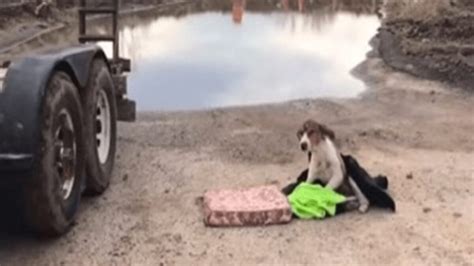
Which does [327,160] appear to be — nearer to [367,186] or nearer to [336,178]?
[336,178]

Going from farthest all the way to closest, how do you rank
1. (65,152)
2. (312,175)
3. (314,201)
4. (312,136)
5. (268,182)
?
(268,182)
(312,175)
(312,136)
(314,201)
(65,152)

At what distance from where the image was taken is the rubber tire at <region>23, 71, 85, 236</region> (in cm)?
511

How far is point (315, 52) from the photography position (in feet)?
63.9

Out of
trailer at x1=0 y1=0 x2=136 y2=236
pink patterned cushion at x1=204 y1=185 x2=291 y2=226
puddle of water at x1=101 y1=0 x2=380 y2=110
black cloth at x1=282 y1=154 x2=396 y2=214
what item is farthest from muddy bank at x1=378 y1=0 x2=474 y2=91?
trailer at x1=0 y1=0 x2=136 y2=236

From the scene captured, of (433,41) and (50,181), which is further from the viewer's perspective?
(433,41)

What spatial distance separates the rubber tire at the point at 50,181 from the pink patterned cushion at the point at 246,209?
1063mm

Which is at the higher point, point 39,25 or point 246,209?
point 246,209

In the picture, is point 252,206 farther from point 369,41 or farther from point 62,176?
point 369,41

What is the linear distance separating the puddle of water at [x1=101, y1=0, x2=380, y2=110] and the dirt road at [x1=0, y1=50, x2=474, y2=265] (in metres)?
2.35

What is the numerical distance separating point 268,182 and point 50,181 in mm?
2640

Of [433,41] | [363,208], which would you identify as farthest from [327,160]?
[433,41]

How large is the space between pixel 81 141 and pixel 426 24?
13724 millimetres

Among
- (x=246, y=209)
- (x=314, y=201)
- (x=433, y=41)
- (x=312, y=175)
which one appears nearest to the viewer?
(x=246, y=209)

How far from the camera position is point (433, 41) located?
16.9m
